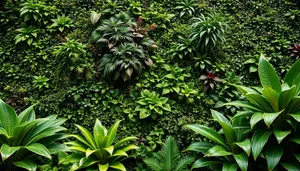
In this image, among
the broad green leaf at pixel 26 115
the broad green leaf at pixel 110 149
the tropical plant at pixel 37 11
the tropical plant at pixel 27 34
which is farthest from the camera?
the tropical plant at pixel 37 11

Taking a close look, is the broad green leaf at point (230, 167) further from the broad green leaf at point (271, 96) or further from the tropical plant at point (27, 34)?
the tropical plant at point (27, 34)

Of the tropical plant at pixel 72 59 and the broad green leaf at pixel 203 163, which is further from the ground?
the tropical plant at pixel 72 59

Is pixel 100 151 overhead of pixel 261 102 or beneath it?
beneath

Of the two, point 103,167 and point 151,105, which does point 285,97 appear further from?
point 103,167

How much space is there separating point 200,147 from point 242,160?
0.65 metres

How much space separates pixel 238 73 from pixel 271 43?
90cm

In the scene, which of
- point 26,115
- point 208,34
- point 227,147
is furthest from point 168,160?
point 208,34

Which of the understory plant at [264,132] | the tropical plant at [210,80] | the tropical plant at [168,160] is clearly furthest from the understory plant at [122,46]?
the understory plant at [264,132]

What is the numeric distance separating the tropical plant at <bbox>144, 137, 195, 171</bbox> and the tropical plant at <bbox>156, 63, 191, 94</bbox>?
0.90m

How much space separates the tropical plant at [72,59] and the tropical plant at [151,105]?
1.02 metres

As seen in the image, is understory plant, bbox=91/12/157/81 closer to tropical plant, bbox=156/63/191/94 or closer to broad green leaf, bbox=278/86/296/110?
tropical plant, bbox=156/63/191/94

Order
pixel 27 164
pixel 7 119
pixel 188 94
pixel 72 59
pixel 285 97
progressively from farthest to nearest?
pixel 72 59 → pixel 188 94 → pixel 7 119 → pixel 27 164 → pixel 285 97

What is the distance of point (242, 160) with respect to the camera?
13.0 ft

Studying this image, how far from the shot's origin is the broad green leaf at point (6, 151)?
394cm
